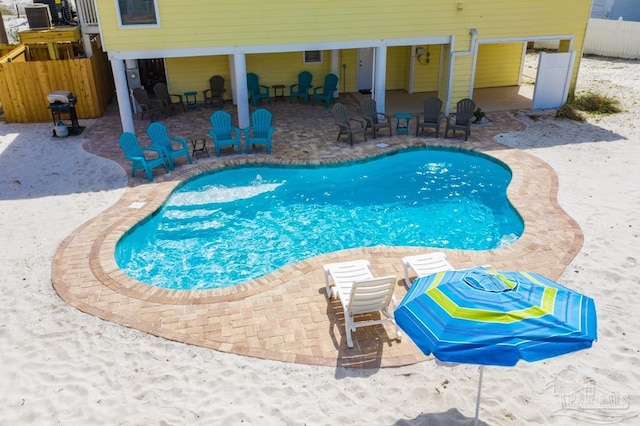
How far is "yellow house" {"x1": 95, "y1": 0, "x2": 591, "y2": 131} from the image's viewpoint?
513 inches

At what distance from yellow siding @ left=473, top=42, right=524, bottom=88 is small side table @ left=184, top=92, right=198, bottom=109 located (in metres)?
10.8

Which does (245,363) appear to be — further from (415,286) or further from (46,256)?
(46,256)

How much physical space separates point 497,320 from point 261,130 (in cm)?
997

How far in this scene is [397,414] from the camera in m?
5.71

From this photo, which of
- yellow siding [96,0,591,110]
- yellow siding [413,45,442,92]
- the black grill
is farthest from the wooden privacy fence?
yellow siding [413,45,442,92]

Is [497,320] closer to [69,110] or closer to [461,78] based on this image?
[461,78]

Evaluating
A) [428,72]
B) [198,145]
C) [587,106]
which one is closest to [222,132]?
[198,145]

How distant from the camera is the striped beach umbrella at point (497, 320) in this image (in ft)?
14.6

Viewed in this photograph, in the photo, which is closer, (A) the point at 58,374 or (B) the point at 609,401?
(B) the point at 609,401

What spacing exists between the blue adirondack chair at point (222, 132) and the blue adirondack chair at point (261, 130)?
27cm

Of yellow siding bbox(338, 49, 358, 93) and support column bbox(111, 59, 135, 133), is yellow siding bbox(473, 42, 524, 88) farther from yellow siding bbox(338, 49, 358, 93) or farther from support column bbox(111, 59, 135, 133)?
support column bbox(111, 59, 135, 133)

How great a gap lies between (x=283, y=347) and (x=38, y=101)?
13665 mm

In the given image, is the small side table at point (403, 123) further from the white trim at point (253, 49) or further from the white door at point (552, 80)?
the white door at point (552, 80)

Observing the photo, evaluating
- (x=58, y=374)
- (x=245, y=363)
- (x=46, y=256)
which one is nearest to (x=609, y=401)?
(x=245, y=363)
